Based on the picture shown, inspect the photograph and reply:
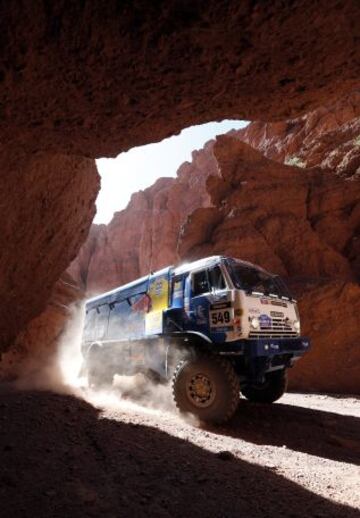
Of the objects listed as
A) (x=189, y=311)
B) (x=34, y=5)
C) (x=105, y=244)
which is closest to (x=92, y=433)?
(x=189, y=311)

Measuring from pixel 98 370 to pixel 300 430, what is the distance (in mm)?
6225

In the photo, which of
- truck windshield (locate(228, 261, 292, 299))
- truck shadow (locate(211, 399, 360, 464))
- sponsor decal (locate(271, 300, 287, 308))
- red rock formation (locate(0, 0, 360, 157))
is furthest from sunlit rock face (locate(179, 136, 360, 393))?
red rock formation (locate(0, 0, 360, 157))

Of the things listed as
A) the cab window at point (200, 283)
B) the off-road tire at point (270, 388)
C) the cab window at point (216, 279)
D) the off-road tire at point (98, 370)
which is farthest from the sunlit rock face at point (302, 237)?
the cab window at point (216, 279)

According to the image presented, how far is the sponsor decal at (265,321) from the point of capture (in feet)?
22.8

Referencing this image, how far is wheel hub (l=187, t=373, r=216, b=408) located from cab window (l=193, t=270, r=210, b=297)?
5.61 feet

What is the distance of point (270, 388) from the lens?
8.70 m

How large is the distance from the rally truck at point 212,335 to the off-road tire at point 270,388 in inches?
0.9

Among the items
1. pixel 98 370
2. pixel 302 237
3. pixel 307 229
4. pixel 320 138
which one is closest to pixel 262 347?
pixel 98 370

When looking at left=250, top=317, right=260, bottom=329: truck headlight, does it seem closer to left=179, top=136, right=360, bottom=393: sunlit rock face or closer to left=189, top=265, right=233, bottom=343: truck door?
left=189, top=265, right=233, bottom=343: truck door

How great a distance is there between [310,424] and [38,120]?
692 centimetres

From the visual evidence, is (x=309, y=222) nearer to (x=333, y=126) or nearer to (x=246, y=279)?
(x=246, y=279)

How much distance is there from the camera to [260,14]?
2.51 metres

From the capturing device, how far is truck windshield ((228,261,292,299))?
7387 millimetres

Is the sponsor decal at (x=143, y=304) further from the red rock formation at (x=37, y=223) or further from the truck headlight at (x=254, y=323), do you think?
the truck headlight at (x=254, y=323)
